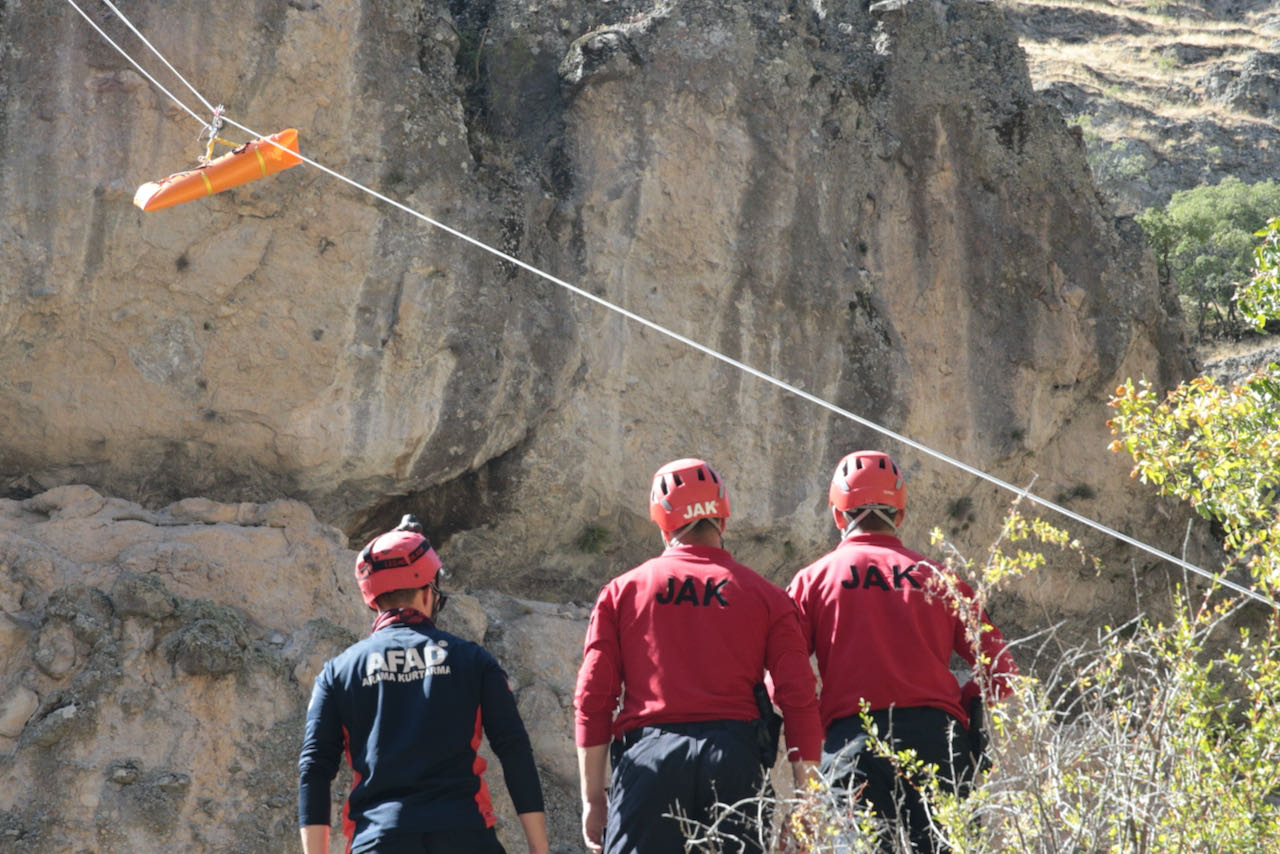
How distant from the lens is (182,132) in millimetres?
8039

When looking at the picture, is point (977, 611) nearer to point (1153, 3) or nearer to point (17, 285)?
point (17, 285)

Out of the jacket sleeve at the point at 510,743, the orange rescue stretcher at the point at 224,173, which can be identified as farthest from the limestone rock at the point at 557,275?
the jacket sleeve at the point at 510,743

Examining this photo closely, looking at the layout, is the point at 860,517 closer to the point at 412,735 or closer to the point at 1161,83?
the point at 412,735

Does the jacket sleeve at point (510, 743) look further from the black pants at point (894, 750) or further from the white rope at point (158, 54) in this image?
the white rope at point (158, 54)

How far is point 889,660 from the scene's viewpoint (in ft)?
16.1

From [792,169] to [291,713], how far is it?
208 inches

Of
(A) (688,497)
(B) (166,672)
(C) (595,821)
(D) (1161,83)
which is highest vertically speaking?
(D) (1161,83)

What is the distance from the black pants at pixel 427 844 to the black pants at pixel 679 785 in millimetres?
510

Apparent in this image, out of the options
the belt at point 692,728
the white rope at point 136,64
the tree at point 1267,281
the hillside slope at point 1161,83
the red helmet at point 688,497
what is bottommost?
the belt at point 692,728

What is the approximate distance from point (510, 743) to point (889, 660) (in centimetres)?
144

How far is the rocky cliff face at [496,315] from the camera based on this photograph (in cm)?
721

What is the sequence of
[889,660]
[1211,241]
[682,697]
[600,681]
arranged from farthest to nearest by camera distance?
[1211,241], [889,660], [600,681], [682,697]

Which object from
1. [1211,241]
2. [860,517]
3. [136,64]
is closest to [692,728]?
[860,517]

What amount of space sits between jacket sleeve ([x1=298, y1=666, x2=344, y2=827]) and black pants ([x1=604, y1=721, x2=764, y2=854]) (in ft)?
3.19
